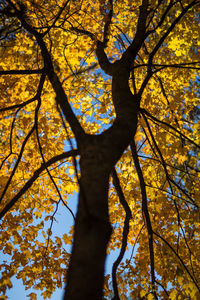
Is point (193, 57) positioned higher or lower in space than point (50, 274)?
higher

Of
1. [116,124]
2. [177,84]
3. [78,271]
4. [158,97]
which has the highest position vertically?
[177,84]

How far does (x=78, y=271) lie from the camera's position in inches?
43.6

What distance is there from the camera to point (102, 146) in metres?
1.60

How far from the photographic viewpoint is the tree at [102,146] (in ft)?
5.22

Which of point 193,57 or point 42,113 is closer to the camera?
point 193,57

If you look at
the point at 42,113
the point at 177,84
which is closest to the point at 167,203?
the point at 177,84

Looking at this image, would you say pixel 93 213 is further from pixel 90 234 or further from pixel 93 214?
pixel 90 234

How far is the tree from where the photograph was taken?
159cm

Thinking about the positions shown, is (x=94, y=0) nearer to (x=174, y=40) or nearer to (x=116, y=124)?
(x=174, y=40)

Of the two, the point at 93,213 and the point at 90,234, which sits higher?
the point at 93,213

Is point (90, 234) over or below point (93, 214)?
below

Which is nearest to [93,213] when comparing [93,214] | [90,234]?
[93,214]

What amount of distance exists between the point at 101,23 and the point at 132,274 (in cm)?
568

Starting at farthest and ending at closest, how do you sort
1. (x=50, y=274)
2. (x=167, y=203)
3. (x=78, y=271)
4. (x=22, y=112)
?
(x=22, y=112), (x=167, y=203), (x=50, y=274), (x=78, y=271)
